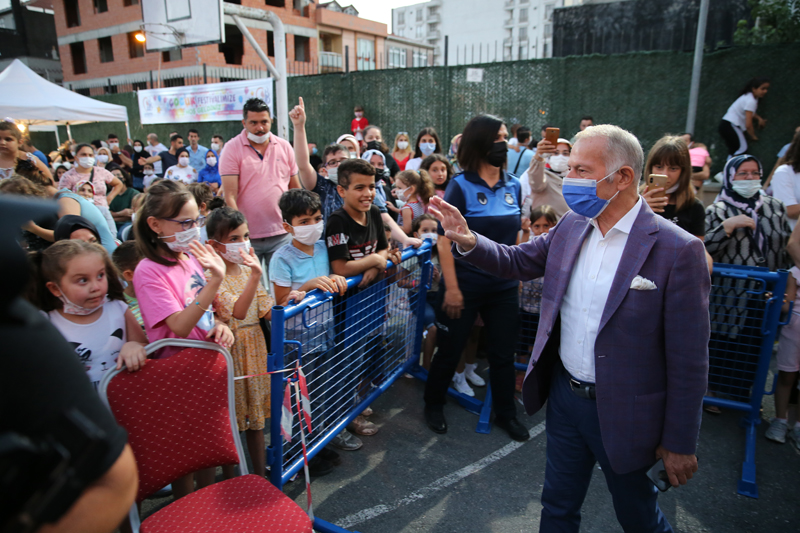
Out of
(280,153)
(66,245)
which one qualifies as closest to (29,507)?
(66,245)

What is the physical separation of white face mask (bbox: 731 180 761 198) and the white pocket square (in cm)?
250

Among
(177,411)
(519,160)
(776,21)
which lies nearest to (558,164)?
(519,160)

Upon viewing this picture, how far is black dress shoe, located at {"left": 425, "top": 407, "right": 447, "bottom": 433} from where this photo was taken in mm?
3523

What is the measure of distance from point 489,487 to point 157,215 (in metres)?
2.41

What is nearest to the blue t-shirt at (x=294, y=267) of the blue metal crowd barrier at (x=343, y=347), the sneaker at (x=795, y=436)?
the blue metal crowd barrier at (x=343, y=347)

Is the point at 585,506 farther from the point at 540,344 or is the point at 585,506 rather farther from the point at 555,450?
the point at 540,344

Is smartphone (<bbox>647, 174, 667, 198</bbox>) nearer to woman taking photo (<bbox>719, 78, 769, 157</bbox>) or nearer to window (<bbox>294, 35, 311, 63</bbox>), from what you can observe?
woman taking photo (<bbox>719, 78, 769, 157</bbox>)

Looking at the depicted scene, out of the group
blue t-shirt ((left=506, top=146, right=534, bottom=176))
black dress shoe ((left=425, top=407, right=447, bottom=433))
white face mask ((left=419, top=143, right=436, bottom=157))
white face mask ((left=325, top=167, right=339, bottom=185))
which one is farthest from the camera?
white face mask ((left=419, top=143, right=436, bottom=157))

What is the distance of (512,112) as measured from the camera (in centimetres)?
1020

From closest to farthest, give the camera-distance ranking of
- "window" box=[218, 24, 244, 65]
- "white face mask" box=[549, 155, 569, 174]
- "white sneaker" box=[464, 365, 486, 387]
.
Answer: "white sneaker" box=[464, 365, 486, 387], "white face mask" box=[549, 155, 569, 174], "window" box=[218, 24, 244, 65]

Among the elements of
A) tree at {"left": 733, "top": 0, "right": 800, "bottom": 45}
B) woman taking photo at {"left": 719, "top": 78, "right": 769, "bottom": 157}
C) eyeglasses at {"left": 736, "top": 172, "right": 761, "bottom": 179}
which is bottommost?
eyeglasses at {"left": 736, "top": 172, "right": 761, "bottom": 179}

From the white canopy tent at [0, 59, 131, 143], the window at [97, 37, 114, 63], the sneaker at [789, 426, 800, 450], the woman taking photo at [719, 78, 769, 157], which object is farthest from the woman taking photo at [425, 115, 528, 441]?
the window at [97, 37, 114, 63]

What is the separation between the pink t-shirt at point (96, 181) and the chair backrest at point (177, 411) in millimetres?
5235

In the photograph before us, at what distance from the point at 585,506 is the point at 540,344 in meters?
1.27
